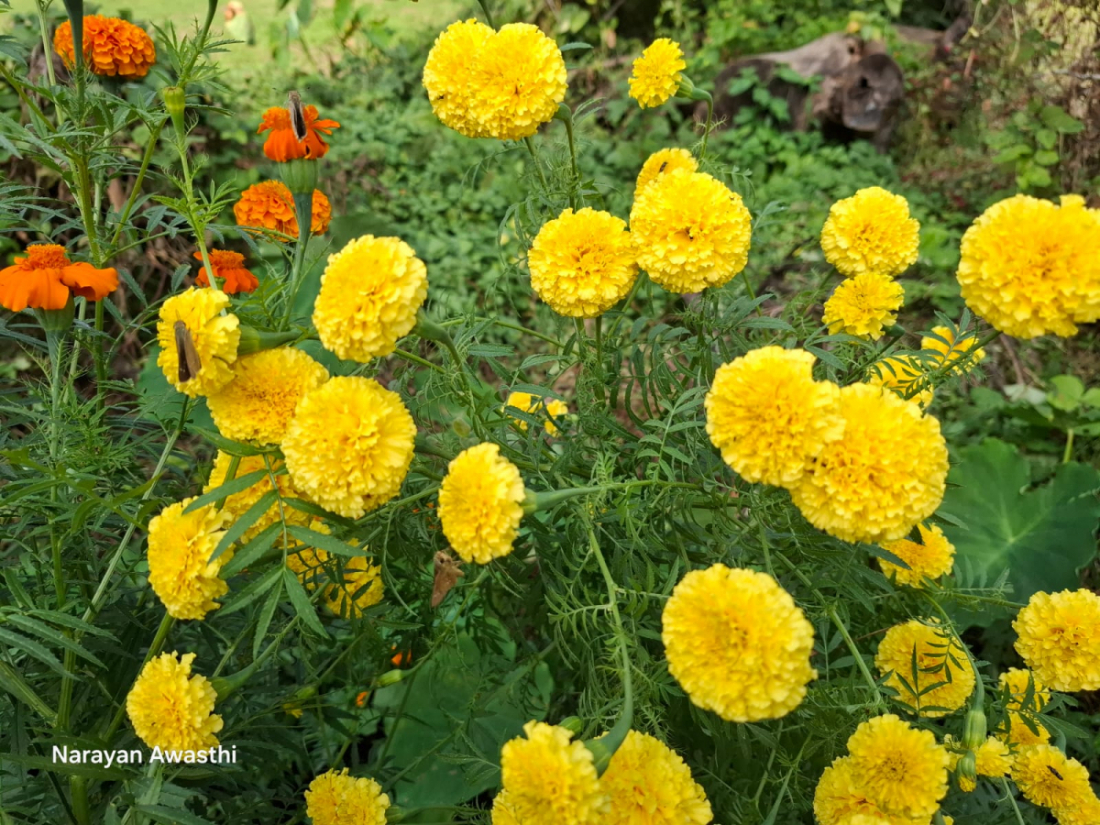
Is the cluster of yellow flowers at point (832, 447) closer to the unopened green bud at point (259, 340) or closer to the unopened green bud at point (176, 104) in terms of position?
the unopened green bud at point (259, 340)

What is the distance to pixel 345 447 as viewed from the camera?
0.75 m

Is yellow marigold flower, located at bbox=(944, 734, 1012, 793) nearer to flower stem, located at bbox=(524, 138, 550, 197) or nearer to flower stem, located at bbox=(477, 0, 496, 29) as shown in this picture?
flower stem, located at bbox=(524, 138, 550, 197)

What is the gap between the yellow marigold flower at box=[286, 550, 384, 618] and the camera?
0.98 meters

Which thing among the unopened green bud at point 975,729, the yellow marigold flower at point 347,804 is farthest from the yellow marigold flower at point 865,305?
the yellow marigold flower at point 347,804

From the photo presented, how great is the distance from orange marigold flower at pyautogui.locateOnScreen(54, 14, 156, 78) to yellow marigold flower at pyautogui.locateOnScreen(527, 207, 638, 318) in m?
0.73

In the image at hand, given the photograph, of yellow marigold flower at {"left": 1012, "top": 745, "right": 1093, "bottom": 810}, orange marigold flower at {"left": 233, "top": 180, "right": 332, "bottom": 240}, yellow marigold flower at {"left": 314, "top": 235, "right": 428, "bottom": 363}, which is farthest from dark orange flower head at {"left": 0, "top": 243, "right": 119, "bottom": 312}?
yellow marigold flower at {"left": 1012, "top": 745, "right": 1093, "bottom": 810}

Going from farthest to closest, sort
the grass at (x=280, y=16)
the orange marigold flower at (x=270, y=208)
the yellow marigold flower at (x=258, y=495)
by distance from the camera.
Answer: the grass at (x=280, y=16), the orange marigold flower at (x=270, y=208), the yellow marigold flower at (x=258, y=495)

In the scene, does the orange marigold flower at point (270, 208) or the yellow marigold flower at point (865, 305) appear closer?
the yellow marigold flower at point (865, 305)

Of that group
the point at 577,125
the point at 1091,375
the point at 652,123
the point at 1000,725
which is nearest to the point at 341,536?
the point at 577,125

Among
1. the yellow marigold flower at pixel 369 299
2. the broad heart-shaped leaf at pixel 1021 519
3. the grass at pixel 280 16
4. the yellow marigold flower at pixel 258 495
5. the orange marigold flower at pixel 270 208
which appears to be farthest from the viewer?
the grass at pixel 280 16

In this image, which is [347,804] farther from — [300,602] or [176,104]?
[176,104]

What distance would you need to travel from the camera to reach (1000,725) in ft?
3.40

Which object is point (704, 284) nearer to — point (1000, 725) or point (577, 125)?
point (577, 125)

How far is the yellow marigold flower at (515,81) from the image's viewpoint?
980 millimetres
